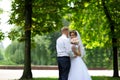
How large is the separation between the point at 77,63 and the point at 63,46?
27.1 inches

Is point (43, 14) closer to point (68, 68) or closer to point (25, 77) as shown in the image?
point (25, 77)

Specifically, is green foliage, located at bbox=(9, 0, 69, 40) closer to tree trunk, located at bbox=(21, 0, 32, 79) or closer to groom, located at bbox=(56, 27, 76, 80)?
tree trunk, located at bbox=(21, 0, 32, 79)

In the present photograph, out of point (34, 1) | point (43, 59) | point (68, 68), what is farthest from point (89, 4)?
point (43, 59)

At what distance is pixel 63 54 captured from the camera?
14047 millimetres

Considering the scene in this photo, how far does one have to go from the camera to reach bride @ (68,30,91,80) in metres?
13.7

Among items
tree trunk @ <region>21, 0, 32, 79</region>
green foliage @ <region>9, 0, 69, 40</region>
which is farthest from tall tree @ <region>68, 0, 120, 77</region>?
tree trunk @ <region>21, 0, 32, 79</region>

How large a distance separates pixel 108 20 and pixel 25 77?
8.41 meters

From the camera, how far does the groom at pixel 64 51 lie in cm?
1384

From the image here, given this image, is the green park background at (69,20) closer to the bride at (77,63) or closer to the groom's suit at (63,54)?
the groom's suit at (63,54)

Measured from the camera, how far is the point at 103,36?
34.6 m

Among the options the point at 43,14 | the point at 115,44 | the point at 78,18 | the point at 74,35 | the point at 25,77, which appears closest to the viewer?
the point at 74,35

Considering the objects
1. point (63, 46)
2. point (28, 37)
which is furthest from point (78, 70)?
point (28, 37)

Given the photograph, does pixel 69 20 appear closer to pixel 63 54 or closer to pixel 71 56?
pixel 63 54

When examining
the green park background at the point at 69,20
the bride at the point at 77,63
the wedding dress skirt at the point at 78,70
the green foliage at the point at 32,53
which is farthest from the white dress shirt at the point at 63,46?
the green foliage at the point at 32,53
